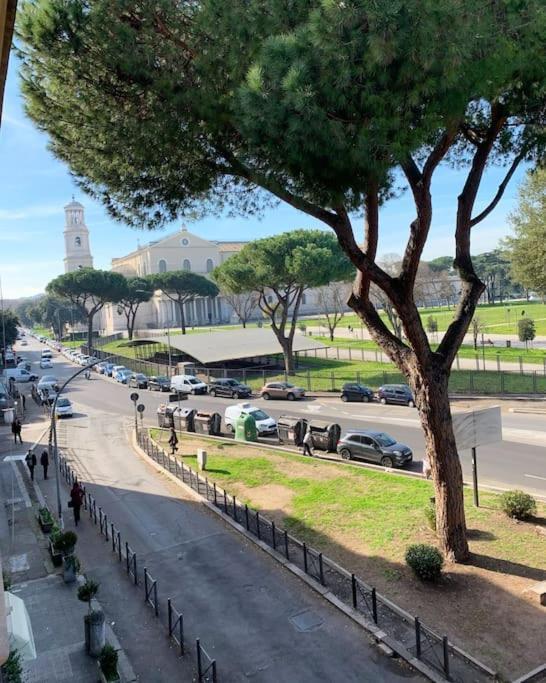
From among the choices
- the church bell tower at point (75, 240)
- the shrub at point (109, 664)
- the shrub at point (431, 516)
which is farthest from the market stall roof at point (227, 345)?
the church bell tower at point (75, 240)

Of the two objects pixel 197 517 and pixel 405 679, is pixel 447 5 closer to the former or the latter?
pixel 405 679

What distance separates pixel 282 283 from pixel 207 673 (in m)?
37.5

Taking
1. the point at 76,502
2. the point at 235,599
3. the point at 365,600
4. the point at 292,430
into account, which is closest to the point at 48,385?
the point at 292,430

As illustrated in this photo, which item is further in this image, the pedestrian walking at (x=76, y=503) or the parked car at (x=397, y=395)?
the parked car at (x=397, y=395)

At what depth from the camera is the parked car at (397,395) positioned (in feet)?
101

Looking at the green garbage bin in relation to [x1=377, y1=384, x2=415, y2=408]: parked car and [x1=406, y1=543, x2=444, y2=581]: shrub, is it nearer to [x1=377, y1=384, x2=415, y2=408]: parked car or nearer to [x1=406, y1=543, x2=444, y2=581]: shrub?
[x1=377, y1=384, x2=415, y2=408]: parked car

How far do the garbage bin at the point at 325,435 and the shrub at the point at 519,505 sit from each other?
8.97 m

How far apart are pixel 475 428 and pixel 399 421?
47.4 feet

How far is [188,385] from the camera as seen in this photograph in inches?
1651

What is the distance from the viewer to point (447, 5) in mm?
8742

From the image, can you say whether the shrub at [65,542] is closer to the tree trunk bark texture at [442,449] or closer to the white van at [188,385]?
the tree trunk bark texture at [442,449]

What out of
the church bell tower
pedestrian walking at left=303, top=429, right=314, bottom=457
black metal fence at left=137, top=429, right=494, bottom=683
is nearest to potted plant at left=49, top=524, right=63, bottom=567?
black metal fence at left=137, top=429, right=494, bottom=683

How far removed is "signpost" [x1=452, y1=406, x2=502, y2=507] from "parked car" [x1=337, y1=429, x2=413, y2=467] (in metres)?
6.01

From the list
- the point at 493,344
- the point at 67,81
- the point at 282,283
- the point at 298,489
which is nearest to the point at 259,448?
the point at 298,489
